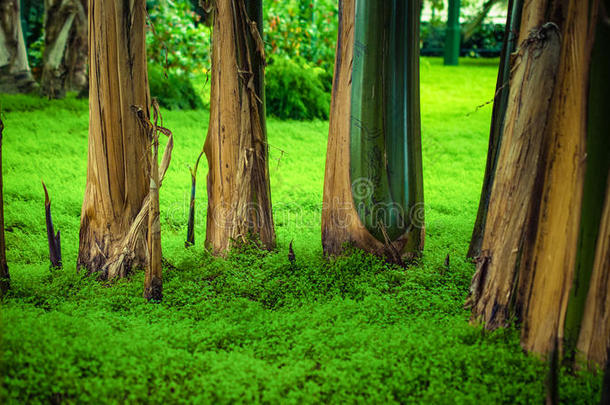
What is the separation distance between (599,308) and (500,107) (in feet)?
6.17

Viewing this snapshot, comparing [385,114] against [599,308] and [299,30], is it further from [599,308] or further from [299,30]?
[299,30]

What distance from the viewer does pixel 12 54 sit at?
28.8ft

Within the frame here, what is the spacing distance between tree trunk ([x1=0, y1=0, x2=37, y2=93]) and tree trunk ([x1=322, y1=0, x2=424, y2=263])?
253 inches

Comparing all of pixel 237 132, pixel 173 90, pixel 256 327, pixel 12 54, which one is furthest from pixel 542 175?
pixel 12 54

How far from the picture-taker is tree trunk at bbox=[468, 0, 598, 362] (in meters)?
3.01

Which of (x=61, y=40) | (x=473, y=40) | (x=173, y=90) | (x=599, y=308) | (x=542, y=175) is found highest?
(x=473, y=40)

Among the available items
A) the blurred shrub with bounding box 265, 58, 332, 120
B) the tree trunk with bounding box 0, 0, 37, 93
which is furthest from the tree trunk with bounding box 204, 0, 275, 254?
the tree trunk with bounding box 0, 0, 37, 93

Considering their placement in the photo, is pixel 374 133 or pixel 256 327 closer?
pixel 256 327

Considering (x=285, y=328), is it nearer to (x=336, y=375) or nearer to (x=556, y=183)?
(x=336, y=375)

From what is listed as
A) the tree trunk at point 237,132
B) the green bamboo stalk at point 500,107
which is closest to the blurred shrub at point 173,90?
the tree trunk at point 237,132

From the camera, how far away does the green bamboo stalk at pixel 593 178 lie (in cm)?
298

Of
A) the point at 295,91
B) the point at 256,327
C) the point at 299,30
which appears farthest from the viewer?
the point at 299,30

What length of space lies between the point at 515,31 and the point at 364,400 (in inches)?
115

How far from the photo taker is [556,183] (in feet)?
10.1
